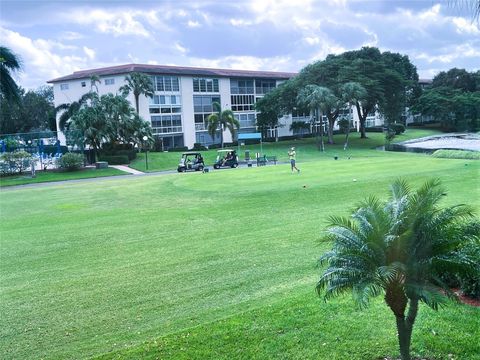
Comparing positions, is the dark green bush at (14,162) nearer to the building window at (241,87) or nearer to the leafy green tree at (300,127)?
the building window at (241,87)

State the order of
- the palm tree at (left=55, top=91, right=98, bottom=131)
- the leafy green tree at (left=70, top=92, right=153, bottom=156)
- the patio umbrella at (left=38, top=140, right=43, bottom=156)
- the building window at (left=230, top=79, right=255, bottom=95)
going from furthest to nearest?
1. the building window at (left=230, top=79, right=255, bottom=95)
2. the palm tree at (left=55, top=91, right=98, bottom=131)
3. the patio umbrella at (left=38, top=140, right=43, bottom=156)
4. the leafy green tree at (left=70, top=92, right=153, bottom=156)

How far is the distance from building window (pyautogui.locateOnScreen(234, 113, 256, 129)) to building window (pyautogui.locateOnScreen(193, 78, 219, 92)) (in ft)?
22.9

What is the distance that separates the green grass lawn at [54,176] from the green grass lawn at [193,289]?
21974 mm

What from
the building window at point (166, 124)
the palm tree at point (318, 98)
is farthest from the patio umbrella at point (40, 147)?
the palm tree at point (318, 98)

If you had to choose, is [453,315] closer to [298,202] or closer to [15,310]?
[15,310]

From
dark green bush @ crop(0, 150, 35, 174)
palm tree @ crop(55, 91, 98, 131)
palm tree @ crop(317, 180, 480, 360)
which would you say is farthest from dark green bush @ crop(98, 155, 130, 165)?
palm tree @ crop(317, 180, 480, 360)

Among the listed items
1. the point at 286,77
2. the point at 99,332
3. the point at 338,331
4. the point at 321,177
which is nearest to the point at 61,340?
the point at 99,332

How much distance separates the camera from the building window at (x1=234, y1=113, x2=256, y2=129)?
279ft

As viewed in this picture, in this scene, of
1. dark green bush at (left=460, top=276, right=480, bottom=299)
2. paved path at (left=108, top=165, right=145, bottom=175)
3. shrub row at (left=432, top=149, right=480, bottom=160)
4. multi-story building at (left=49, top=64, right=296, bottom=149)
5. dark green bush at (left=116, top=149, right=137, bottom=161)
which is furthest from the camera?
multi-story building at (left=49, top=64, right=296, bottom=149)

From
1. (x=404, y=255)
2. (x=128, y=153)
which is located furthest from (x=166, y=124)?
(x=404, y=255)

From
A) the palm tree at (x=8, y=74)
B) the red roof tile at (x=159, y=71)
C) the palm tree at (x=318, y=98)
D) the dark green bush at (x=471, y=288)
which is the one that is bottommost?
the dark green bush at (x=471, y=288)

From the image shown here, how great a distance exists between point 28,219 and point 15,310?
12566 mm

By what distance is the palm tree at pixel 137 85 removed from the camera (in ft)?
208

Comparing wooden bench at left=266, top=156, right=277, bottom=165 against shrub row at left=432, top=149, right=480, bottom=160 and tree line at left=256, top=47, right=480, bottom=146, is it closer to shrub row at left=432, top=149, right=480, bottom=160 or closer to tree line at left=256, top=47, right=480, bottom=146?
tree line at left=256, top=47, right=480, bottom=146
